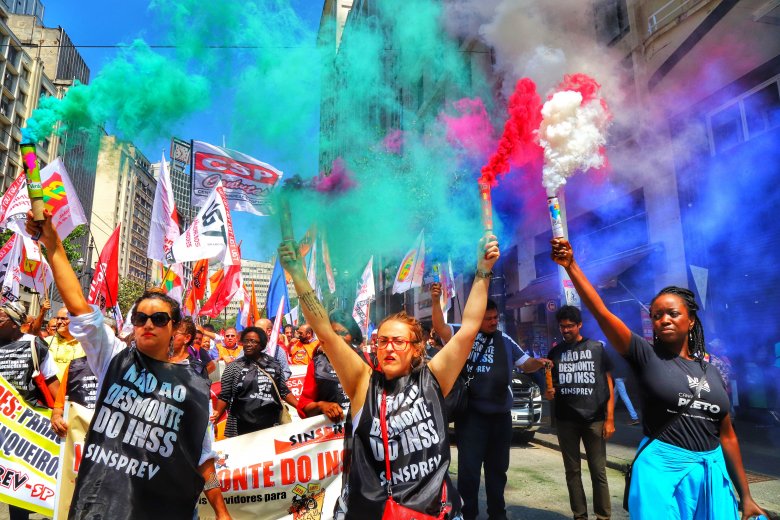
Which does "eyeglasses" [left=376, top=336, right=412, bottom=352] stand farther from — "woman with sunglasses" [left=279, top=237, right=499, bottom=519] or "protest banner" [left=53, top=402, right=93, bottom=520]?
"protest banner" [left=53, top=402, right=93, bottom=520]

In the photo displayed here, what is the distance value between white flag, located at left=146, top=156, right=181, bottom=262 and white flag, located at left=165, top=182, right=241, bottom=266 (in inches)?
9.1

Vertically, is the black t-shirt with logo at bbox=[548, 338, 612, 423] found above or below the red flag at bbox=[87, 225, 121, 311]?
below

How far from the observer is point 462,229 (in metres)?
19.5

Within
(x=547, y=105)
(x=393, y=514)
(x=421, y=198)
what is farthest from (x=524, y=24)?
(x=393, y=514)

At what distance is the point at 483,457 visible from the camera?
14.5 ft

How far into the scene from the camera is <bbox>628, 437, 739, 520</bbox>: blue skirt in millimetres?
2619

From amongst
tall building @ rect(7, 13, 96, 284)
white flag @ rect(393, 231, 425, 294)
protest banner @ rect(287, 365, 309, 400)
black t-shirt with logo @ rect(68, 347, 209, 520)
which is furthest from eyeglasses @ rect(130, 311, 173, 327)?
white flag @ rect(393, 231, 425, 294)

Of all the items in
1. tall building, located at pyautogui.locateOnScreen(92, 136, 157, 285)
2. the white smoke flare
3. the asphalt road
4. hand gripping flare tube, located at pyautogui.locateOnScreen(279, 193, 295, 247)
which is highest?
tall building, located at pyautogui.locateOnScreen(92, 136, 157, 285)

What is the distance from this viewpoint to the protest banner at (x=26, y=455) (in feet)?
13.4

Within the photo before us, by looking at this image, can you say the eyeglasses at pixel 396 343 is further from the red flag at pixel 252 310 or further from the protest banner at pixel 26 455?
the red flag at pixel 252 310

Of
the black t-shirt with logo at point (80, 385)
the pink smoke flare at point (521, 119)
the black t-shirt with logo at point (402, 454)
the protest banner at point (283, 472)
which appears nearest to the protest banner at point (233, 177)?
the black t-shirt with logo at point (80, 385)

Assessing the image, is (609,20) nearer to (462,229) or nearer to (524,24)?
(524,24)

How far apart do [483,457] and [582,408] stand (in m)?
1.00

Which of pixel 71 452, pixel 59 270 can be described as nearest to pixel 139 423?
pixel 59 270
